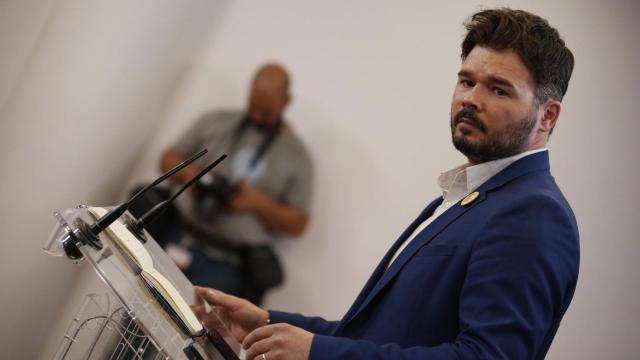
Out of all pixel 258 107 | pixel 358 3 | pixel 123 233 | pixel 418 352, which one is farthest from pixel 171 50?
pixel 418 352

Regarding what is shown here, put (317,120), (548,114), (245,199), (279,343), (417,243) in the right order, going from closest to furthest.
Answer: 1. (279,343)
2. (417,243)
3. (548,114)
4. (245,199)
5. (317,120)

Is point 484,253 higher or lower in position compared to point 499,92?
lower

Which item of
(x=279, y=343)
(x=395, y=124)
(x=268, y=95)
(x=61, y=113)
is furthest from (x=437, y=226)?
(x=61, y=113)

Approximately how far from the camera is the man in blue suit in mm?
938

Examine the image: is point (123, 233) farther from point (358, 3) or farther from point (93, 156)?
point (358, 3)

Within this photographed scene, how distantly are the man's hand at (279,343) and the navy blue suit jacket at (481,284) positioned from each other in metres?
0.02

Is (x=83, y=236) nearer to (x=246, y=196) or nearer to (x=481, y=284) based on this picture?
Result: (x=481, y=284)

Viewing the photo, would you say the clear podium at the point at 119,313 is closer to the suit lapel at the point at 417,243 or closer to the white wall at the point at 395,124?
the suit lapel at the point at 417,243

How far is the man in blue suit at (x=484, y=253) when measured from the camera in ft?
3.08

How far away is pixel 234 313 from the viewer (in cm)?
126

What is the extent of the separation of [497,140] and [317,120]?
1967 millimetres

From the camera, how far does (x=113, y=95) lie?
9.62 ft

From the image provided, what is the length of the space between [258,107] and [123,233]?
6.28 ft

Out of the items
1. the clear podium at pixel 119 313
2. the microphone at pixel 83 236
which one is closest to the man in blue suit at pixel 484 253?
the clear podium at pixel 119 313
